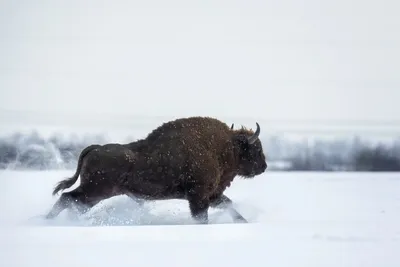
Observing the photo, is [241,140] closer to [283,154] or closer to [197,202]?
[197,202]

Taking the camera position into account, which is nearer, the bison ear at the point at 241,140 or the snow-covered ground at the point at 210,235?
the snow-covered ground at the point at 210,235

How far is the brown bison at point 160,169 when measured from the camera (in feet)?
21.6

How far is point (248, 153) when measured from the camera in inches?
292

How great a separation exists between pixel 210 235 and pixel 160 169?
1817mm

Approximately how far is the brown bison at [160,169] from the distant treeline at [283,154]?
2385 mm

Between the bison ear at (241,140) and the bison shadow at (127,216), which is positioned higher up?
the bison ear at (241,140)

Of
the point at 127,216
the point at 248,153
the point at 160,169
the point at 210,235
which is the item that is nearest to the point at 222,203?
the point at 248,153

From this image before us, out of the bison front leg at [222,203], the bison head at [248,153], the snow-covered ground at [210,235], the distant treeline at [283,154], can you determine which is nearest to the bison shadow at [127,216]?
the snow-covered ground at [210,235]

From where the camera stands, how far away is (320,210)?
7109 mm

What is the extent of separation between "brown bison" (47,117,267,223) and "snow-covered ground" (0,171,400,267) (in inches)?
9.9

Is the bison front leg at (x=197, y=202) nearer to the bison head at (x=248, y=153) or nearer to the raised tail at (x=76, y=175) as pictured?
the bison head at (x=248, y=153)

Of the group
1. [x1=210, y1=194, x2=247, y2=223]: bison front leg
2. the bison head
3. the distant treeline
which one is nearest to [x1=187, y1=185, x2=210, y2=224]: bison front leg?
[x1=210, y1=194, x2=247, y2=223]: bison front leg

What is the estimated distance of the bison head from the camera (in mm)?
7349

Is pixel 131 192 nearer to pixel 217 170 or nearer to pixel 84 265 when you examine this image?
pixel 217 170
